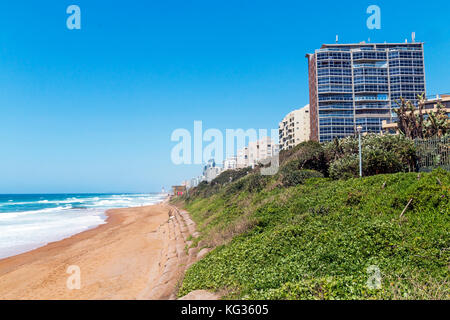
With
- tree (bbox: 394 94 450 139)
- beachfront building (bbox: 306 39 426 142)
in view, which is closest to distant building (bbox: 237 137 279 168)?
beachfront building (bbox: 306 39 426 142)

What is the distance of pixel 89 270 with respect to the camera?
12.4 m

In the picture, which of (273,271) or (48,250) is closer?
(273,271)

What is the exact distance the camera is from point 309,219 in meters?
9.90

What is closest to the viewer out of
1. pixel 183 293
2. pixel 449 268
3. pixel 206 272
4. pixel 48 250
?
pixel 449 268

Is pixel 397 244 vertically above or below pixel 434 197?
below

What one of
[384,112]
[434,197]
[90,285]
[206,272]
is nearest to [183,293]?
[206,272]

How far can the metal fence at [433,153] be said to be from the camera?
50.3ft

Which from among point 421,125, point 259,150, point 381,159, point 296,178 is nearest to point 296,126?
point 259,150

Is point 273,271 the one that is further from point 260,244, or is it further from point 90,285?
point 90,285

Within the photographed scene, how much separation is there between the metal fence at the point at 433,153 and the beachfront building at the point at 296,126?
216 feet

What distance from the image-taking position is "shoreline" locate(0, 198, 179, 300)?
9.73 metres

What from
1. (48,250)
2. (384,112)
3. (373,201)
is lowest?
(48,250)
